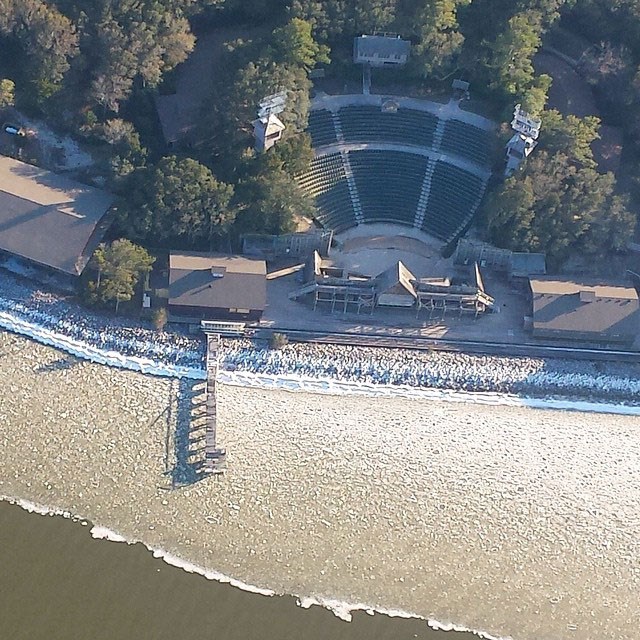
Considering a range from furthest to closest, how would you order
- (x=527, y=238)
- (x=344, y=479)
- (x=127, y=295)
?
(x=527, y=238) → (x=127, y=295) → (x=344, y=479)

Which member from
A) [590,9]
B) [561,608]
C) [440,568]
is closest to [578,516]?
[561,608]

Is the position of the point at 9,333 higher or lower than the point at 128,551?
higher

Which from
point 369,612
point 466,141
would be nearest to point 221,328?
point 369,612

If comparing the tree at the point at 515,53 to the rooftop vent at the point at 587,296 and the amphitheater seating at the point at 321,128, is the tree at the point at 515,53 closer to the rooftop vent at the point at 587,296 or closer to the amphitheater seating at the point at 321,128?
the amphitheater seating at the point at 321,128

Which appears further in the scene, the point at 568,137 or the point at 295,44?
the point at 568,137

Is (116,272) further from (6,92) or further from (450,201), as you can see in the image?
(450,201)

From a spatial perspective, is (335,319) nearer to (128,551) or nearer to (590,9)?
(128,551)

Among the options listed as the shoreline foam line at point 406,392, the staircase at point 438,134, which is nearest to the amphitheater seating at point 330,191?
the staircase at point 438,134
